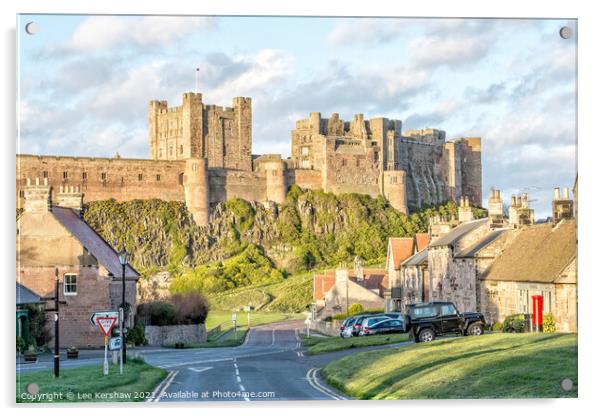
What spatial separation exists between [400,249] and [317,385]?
33788 mm

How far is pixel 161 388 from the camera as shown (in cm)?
2325

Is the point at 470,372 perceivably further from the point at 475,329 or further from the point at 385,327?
the point at 385,327

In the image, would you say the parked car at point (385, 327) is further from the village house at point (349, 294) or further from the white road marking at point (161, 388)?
the village house at point (349, 294)

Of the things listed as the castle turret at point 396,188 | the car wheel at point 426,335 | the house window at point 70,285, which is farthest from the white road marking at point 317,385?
the castle turret at point 396,188

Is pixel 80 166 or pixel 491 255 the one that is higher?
pixel 80 166

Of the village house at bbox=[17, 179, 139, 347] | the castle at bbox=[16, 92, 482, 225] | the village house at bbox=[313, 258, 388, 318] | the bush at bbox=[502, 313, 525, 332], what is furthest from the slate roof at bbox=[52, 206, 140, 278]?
the castle at bbox=[16, 92, 482, 225]

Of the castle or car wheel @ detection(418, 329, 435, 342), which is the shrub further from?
the castle

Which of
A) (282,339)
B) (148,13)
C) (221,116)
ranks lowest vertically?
(282,339)

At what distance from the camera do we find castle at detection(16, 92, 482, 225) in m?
107

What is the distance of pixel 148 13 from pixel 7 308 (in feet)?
19.9

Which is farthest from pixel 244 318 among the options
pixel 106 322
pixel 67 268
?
pixel 106 322

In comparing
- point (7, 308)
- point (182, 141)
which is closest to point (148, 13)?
point (7, 308)

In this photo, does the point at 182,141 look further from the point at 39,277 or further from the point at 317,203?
the point at 39,277

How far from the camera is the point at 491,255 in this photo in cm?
3697
